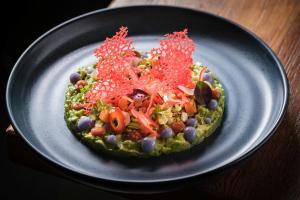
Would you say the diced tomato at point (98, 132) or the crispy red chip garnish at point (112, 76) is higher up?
the crispy red chip garnish at point (112, 76)

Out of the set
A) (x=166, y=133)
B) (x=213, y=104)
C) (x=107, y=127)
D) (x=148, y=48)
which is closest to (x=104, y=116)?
(x=107, y=127)

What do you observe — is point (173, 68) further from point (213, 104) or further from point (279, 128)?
point (279, 128)

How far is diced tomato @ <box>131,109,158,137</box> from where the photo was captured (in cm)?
195

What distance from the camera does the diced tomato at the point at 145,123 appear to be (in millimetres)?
1945

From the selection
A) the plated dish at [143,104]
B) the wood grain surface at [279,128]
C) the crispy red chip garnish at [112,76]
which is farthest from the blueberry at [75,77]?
the wood grain surface at [279,128]

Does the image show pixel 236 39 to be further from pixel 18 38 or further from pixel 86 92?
pixel 18 38

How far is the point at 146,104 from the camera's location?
81.2 inches

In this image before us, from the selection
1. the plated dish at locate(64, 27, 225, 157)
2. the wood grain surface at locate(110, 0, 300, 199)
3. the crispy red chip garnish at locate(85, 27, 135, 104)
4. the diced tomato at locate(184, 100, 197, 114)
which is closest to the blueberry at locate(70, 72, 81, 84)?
the plated dish at locate(64, 27, 225, 157)

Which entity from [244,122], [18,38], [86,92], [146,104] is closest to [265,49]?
[244,122]

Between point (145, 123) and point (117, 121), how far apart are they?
0.39 feet

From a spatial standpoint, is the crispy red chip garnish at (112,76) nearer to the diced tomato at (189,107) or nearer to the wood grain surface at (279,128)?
the diced tomato at (189,107)

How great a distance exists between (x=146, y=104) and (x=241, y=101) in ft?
1.47

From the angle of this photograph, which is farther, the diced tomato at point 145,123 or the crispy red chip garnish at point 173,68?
the crispy red chip garnish at point 173,68

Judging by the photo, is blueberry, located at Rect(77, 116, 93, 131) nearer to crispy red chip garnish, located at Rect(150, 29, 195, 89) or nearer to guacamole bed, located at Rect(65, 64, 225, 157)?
guacamole bed, located at Rect(65, 64, 225, 157)
